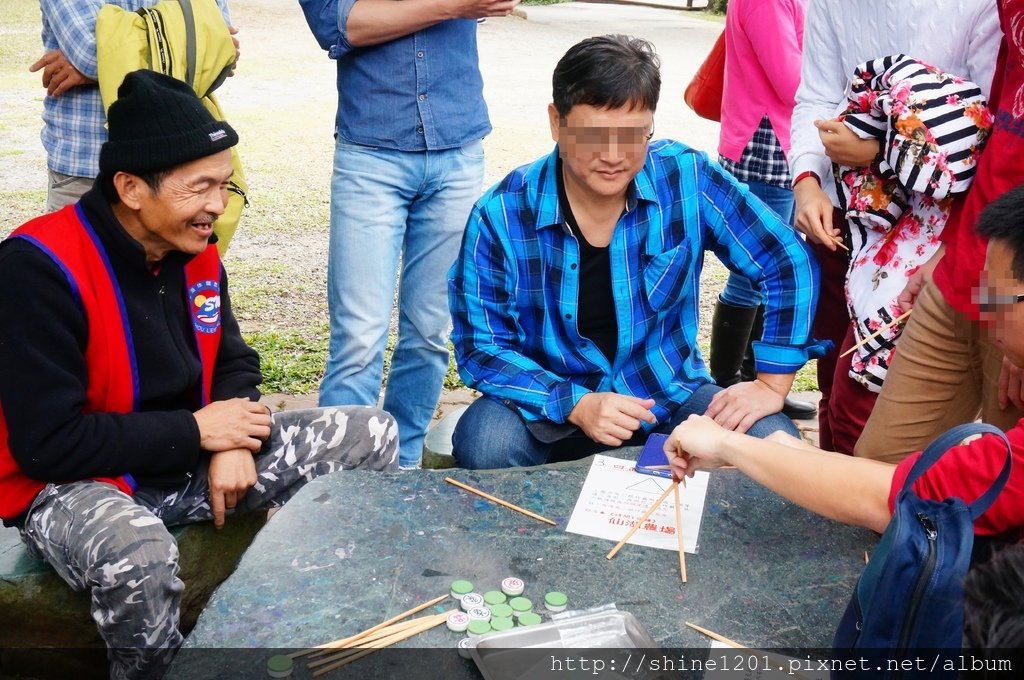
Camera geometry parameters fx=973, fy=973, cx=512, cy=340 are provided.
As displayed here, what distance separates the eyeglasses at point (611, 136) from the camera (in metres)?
2.46

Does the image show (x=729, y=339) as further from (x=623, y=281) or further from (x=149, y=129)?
(x=149, y=129)

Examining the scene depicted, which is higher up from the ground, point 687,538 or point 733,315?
point 687,538

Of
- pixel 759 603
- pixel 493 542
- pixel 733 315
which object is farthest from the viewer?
pixel 733 315

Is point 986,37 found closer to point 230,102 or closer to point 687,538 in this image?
point 687,538

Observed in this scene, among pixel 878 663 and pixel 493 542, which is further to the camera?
pixel 493 542

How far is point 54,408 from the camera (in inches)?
82.7

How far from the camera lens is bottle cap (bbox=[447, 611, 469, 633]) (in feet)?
5.58

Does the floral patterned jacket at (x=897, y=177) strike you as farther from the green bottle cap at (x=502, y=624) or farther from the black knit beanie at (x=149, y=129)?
the black knit beanie at (x=149, y=129)

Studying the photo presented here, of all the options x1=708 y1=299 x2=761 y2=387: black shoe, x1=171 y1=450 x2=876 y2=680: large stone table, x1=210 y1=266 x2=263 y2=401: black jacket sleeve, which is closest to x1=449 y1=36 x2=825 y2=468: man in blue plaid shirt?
x1=171 y1=450 x2=876 y2=680: large stone table

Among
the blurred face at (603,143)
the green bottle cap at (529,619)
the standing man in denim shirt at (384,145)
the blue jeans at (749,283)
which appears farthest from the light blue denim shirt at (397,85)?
the green bottle cap at (529,619)

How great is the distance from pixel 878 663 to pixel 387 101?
229 cm

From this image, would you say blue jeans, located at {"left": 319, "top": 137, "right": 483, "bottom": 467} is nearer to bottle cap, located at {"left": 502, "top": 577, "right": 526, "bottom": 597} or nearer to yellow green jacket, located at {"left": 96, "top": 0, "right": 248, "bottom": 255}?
yellow green jacket, located at {"left": 96, "top": 0, "right": 248, "bottom": 255}

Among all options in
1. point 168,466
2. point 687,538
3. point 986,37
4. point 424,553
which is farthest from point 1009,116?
point 168,466

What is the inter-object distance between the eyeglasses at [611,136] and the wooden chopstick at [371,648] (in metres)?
1.27
